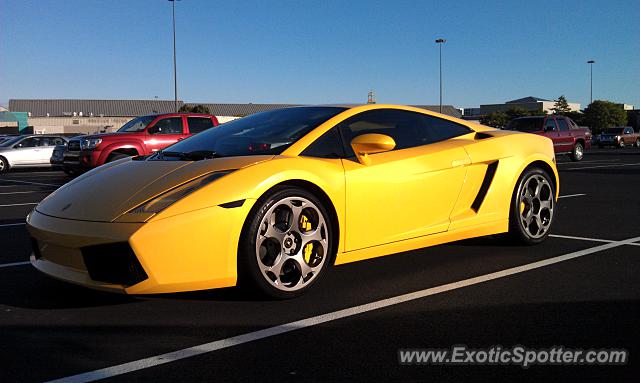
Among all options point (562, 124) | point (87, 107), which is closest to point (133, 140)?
point (562, 124)

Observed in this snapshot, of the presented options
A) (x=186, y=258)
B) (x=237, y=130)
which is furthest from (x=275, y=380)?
(x=237, y=130)

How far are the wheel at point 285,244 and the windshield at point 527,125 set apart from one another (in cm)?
1834

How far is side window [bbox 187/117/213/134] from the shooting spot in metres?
14.4

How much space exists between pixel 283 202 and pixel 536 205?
Result: 2.74m

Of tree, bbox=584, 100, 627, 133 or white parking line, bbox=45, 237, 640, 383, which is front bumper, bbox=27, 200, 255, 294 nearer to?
white parking line, bbox=45, 237, 640, 383

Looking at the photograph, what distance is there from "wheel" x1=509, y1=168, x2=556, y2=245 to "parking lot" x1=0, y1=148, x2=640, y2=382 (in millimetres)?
287

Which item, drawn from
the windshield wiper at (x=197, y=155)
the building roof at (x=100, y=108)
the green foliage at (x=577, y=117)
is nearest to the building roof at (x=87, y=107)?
the building roof at (x=100, y=108)

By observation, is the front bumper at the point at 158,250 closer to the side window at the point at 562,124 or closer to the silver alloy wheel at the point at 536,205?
the silver alloy wheel at the point at 536,205

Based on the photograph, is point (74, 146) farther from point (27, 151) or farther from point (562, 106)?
point (562, 106)

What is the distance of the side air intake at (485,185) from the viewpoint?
16.3 ft

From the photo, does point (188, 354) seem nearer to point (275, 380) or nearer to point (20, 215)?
point (275, 380)

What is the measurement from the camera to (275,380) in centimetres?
262

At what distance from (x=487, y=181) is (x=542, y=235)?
93 centimetres

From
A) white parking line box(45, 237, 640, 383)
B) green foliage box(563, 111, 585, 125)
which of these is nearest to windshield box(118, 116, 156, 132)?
white parking line box(45, 237, 640, 383)
